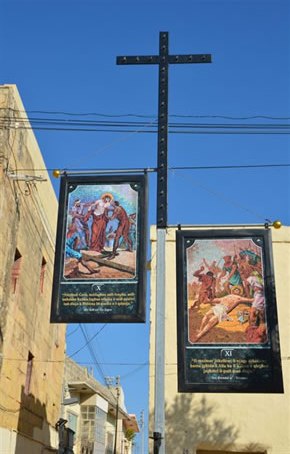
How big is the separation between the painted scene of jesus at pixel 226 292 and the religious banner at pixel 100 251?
1.02 metres

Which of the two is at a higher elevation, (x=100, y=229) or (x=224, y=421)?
(x=100, y=229)

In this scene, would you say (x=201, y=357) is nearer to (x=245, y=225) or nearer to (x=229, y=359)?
(x=229, y=359)

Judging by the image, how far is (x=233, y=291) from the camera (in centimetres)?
1077

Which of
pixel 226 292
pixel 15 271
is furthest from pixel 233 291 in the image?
pixel 15 271

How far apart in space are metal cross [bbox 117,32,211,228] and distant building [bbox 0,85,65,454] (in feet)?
18.6

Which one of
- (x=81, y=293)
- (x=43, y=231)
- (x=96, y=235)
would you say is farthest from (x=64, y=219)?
(x=43, y=231)

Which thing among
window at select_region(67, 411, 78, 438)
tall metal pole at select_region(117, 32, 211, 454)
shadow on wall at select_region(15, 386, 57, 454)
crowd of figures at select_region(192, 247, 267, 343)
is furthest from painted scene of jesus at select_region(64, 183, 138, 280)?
window at select_region(67, 411, 78, 438)

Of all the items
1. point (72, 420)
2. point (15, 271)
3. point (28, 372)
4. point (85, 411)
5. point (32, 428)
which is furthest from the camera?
point (85, 411)

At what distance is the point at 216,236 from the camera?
1130 centimetres

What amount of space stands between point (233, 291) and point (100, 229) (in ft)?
8.93

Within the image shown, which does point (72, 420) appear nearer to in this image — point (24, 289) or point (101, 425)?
point (101, 425)

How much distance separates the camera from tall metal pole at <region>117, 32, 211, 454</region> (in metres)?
9.39

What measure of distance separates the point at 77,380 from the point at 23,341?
18965 millimetres

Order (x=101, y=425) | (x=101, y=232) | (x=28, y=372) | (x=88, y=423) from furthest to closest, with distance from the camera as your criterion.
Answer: (x=101, y=425) < (x=88, y=423) < (x=28, y=372) < (x=101, y=232)
